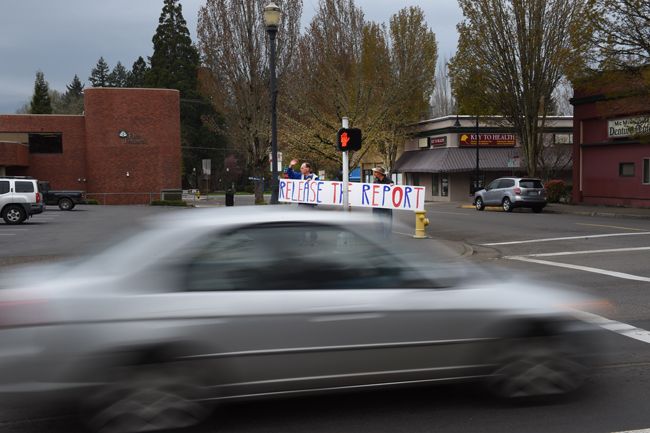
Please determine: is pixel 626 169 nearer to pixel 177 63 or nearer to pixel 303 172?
pixel 303 172

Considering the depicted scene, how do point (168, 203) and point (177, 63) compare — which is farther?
point (177, 63)

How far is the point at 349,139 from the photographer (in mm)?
13680

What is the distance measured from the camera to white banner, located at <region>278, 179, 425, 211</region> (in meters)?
16.2

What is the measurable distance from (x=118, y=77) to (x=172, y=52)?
2410 inches

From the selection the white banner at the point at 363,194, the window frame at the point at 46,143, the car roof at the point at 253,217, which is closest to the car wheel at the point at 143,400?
the car roof at the point at 253,217

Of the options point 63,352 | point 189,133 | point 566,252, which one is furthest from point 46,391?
point 189,133

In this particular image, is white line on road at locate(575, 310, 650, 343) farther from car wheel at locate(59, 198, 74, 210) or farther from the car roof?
car wheel at locate(59, 198, 74, 210)

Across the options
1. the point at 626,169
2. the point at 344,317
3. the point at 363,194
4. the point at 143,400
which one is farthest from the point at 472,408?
the point at 626,169

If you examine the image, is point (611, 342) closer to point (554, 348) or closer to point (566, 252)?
point (554, 348)

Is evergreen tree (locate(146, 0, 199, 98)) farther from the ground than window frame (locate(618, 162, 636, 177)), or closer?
farther from the ground

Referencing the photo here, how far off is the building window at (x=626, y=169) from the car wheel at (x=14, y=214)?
27596 millimetres

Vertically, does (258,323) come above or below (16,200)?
below

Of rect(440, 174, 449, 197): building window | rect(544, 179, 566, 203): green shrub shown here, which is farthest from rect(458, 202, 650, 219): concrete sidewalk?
rect(440, 174, 449, 197): building window

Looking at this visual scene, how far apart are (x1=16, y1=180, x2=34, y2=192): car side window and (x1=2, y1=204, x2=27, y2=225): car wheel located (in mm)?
1349
